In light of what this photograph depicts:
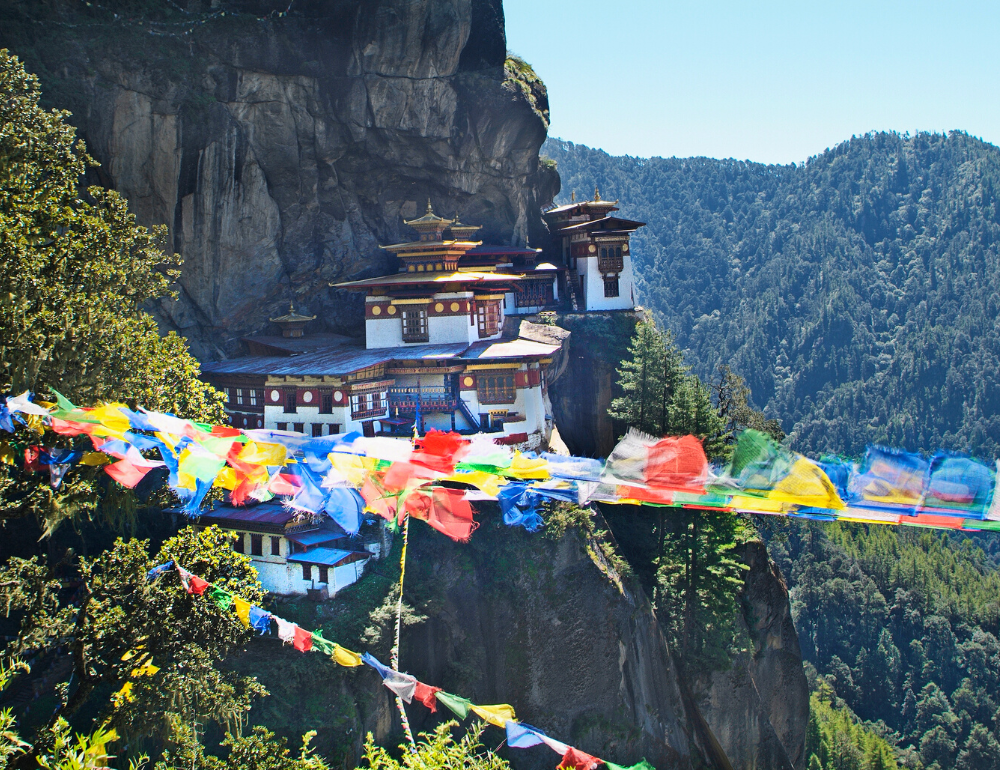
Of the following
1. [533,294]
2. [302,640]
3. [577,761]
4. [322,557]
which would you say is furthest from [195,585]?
[533,294]

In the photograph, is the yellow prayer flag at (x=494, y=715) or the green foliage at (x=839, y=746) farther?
the green foliage at (x=839, y=746)

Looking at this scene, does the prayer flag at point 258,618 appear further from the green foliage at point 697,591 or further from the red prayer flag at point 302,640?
the green foliage at point 697,591

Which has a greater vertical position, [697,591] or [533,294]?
[533,294]

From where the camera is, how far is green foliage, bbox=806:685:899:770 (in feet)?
160

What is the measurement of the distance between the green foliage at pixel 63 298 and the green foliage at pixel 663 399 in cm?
1896

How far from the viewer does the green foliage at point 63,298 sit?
Result: 1447 centimetres

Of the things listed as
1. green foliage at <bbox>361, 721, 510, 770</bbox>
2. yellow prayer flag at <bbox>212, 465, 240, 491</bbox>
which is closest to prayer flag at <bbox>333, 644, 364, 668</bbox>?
green foliage at <bbox>361, 721, 510, 770</bbox>

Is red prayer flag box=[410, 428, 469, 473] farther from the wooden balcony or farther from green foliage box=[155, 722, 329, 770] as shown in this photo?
the wooden balcony

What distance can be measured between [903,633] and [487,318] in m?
60.2

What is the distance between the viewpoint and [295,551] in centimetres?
2505

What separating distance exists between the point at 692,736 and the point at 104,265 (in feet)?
80.9

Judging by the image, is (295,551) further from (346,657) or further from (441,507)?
(441,507)

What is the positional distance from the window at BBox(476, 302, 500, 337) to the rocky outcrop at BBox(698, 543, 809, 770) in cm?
1390

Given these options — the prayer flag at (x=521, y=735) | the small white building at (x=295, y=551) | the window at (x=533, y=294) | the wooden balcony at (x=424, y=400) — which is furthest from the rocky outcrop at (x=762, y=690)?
the prayer flag at (x=521, y=735)
